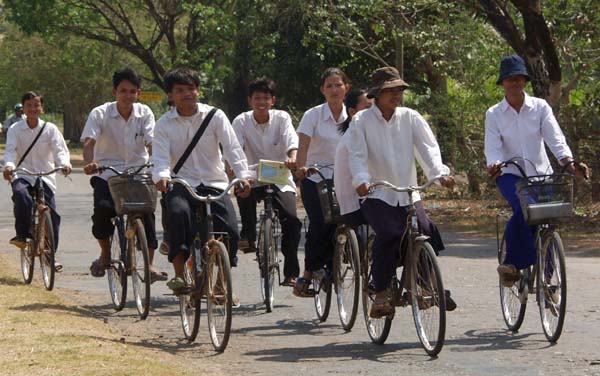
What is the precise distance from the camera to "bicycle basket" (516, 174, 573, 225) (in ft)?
30.5

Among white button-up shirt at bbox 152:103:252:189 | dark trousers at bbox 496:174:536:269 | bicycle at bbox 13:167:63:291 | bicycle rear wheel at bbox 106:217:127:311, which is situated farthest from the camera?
bicycle at bbox 13:167:63:291

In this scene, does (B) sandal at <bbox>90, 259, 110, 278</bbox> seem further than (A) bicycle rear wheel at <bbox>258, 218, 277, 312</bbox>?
Yes

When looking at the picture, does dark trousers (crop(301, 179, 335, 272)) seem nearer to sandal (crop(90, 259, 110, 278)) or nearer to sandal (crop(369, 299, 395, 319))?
sandal (crop(369, 299, 395, 319))

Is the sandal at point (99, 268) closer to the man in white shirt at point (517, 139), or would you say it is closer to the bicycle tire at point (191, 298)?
the bicycle tire at point (191, 298)

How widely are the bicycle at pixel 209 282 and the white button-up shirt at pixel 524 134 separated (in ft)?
5.84

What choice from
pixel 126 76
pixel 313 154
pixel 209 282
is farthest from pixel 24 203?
pixel 209 282

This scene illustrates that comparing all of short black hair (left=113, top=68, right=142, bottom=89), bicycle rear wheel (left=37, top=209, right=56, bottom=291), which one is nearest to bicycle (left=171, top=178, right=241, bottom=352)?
short black hair (left=113, top=68, right=142, bottom=89)

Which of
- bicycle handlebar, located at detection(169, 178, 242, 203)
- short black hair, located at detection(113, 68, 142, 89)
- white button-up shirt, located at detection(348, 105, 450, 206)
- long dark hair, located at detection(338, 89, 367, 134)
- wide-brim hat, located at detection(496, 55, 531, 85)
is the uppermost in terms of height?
short black hair, located at detection(113, 68, 142, 89)

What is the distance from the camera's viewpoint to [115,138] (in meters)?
12.3

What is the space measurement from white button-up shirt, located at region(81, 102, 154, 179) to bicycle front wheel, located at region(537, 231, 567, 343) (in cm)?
405

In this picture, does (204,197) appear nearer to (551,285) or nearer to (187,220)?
(187,220)

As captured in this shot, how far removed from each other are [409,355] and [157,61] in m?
40.0

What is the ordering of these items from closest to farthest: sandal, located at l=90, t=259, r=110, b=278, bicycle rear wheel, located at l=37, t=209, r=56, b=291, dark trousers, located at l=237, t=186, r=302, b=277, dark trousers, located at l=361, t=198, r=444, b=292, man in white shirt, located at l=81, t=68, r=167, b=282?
dark trousers, located at l=361, t=198, r=444, b=292
dark trousers, located at l=237, t=186, r=302, b=277
man in white shirt, located at l=81, t=68, r=167, b=282
sandal, located at l=90, t=259, r=110, b=278
bicycle rear wheel, located at l=37, t=209, r=56, b=291

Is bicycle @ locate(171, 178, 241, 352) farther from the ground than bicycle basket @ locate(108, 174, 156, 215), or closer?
closer
